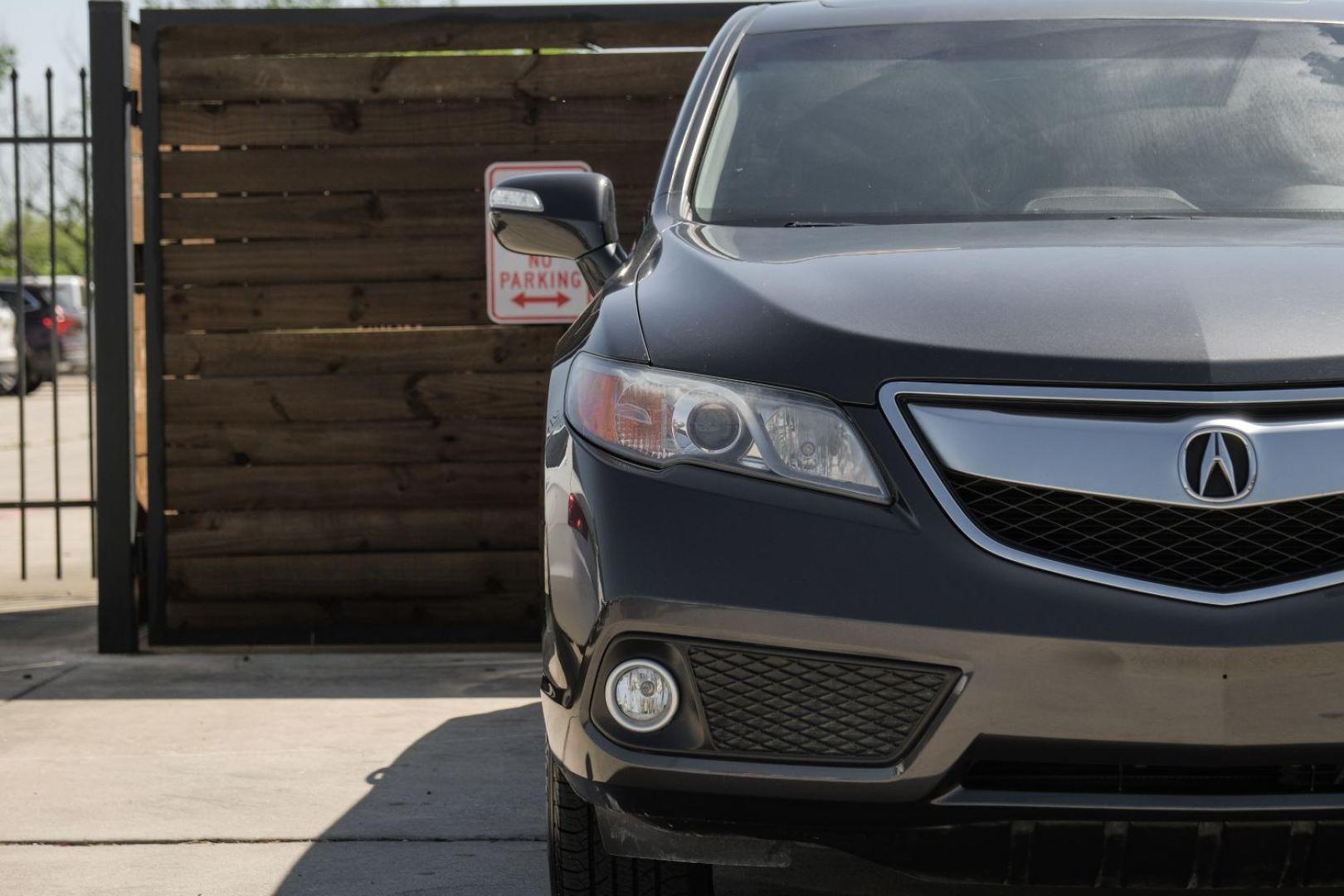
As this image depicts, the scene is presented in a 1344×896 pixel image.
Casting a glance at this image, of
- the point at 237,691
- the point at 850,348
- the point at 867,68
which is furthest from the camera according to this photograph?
the point at 237,691

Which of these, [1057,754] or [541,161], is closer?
[1057,754]

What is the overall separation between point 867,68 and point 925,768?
188 cm

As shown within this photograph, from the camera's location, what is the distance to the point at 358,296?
6.39 m

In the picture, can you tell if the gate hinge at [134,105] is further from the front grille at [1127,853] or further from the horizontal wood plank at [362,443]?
the front grille at [1127,853]

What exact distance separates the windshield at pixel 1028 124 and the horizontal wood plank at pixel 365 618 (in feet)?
10.3

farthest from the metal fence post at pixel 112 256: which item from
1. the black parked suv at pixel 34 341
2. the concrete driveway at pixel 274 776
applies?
the black parked suv at pixel 34 341

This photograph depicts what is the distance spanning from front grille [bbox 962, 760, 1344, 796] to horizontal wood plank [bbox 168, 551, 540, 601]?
4250 mm

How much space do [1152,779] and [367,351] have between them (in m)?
4.56

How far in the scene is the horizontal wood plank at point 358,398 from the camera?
6.38 metres

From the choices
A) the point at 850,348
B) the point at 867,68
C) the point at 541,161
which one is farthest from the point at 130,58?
the point at 850,348

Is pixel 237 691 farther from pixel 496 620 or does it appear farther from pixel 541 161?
pixel 541 161

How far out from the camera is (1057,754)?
221cm

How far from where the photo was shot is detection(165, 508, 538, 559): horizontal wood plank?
6410 mm

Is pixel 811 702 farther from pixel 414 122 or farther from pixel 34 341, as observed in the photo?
pixel 34 341
